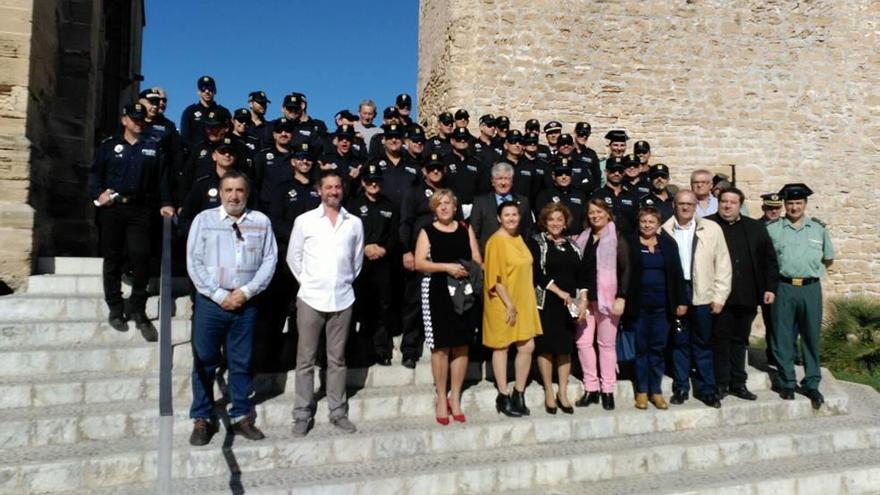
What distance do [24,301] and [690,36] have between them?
1074 cm

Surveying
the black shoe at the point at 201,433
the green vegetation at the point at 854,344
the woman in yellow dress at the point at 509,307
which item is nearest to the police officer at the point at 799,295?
the green vegetation at the point at 854,344

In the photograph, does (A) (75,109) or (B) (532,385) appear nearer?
(B) (532,385)

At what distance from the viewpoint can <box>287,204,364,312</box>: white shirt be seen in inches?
171

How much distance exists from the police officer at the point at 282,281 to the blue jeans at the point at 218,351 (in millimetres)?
446

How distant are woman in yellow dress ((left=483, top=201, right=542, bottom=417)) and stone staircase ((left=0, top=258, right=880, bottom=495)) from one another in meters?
0.27

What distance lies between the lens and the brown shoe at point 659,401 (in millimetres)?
5234

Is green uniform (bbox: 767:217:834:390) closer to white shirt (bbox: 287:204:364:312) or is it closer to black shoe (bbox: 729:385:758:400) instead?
black shoe (bbox: 729:385:758:400)

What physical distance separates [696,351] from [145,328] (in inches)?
185

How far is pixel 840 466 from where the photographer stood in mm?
4867

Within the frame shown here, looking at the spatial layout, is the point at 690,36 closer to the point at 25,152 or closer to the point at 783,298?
the point at 783,298

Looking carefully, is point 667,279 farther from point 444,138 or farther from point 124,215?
point 124,215

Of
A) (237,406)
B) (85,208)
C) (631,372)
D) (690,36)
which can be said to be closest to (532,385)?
(631,372)

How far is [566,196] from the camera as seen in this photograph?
6230 millimetres

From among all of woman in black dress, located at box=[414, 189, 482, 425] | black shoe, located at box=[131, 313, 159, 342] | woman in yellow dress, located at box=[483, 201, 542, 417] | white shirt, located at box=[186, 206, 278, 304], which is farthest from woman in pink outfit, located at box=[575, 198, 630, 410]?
black shoe, located at box=[131, 313, 159, 342]
